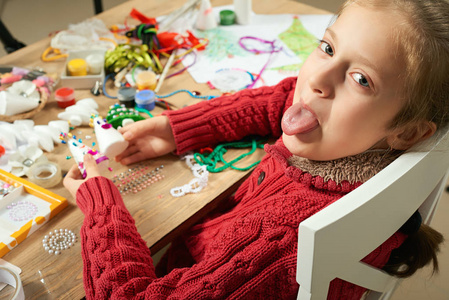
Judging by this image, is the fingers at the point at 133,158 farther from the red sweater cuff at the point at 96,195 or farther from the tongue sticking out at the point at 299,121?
the tongue sticking out at the point at 299,121

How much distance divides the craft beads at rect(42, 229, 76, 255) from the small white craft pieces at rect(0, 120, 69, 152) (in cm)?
25

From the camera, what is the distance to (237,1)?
1479 mm

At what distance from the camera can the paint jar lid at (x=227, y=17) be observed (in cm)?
149

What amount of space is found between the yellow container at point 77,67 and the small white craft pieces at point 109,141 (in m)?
0.31

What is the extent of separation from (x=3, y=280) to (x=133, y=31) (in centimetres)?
91

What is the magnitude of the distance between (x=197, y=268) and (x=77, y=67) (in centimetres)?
75

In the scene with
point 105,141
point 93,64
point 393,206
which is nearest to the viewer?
point 393,206

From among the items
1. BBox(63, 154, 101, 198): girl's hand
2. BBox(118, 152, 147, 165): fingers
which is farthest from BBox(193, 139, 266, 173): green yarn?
BBox(63, 154, 101, 198): girl's hand

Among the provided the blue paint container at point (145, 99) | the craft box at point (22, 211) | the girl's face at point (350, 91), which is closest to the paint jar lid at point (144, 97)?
the blue paint container at point (145, 99)

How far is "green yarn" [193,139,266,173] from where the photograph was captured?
0.95 m

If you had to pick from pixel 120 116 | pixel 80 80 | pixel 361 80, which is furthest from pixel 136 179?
pixel 361 80

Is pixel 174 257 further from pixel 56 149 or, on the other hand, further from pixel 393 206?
pixel 393 206

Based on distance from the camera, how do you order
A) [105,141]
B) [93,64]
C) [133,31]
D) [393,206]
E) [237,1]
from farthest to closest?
[237,1], [133,31], [93,64], [105,141], [393,206]

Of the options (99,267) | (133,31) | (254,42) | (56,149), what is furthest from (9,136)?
(254,42)
